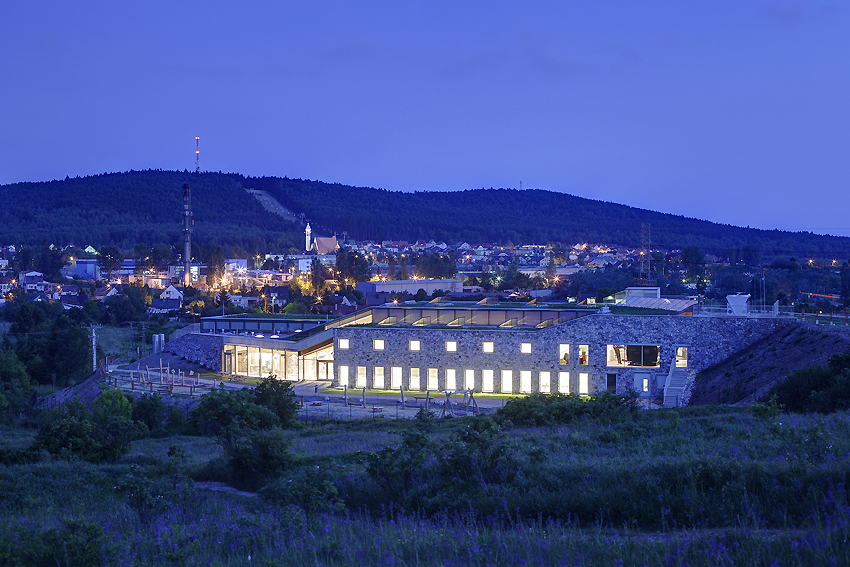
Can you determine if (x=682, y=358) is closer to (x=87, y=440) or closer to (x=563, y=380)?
(x=563, y=380)

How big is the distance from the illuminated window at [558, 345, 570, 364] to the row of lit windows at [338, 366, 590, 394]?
0.52 m

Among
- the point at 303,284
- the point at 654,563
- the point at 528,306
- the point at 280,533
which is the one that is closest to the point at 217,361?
the point at 528,306

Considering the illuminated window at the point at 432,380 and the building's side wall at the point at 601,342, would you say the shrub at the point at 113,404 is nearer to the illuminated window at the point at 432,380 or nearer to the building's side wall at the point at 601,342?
the illuminated window at the point at 432,380

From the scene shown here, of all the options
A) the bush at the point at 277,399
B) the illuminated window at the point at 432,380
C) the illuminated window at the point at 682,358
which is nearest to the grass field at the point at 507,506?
the bush at the point at 277,399

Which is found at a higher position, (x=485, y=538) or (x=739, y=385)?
(x=485, y=538)

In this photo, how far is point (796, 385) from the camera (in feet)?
52.5

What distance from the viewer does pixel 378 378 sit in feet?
105

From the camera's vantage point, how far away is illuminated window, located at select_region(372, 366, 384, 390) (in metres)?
31.8

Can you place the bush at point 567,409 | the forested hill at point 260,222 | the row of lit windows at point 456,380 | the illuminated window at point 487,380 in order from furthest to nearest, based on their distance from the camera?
the forested hill at point 260,222
the illuminated window at point 487,380
the row of lit windows at point 456,380
the bush at point 567,409

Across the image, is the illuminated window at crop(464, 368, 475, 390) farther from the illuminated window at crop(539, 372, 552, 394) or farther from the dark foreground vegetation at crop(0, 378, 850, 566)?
the dark foreground vegetation at crop(0, 378, 850, 566)

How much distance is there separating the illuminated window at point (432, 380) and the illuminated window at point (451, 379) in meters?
0.49

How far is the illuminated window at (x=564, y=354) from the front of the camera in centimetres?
3055

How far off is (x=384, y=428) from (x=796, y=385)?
9963mm

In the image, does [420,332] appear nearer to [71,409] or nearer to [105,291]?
[71,409]
